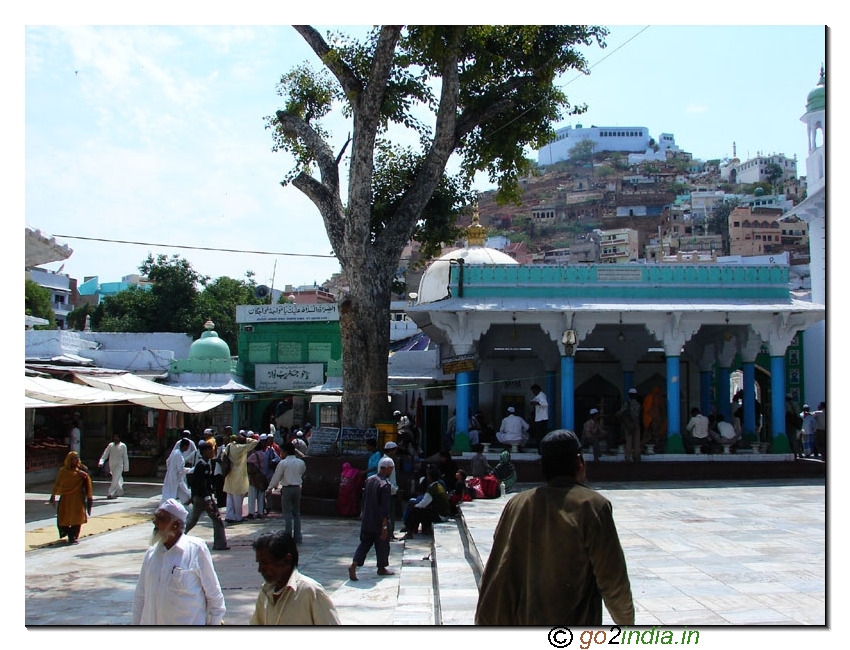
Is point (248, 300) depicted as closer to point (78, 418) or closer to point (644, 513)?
point (78, 418)

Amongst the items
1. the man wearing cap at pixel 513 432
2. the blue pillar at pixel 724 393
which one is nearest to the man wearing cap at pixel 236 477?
the man wearing cap at pixel 513 432

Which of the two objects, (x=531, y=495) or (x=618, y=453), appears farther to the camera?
(x=618, y=453)

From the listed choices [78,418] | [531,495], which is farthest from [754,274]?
[78,418]

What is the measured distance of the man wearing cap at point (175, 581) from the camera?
14.0 feet

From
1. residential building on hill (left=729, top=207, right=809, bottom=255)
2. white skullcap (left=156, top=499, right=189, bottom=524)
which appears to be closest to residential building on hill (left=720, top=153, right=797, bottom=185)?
residential building on hill (left=729, top=207, right=809, bottom=255)

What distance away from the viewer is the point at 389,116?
48.4 feet

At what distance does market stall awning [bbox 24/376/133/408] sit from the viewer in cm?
A: 1343

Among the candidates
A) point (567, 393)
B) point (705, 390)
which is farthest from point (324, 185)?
point (705, 390)

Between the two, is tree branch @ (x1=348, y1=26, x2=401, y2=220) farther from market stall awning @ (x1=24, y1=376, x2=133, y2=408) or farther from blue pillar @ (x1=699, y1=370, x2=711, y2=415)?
blue pillar @ (x1=699, y1=370, x2=711, y2=415)

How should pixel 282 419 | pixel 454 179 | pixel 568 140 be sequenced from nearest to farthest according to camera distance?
pixel 454 179 → pixel 282 419 → pixel 568 140

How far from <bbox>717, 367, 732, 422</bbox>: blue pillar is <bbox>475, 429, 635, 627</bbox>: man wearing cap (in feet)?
53.4

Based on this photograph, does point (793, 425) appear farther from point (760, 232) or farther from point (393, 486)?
point (760, 232)

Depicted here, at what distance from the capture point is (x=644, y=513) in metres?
10.5
